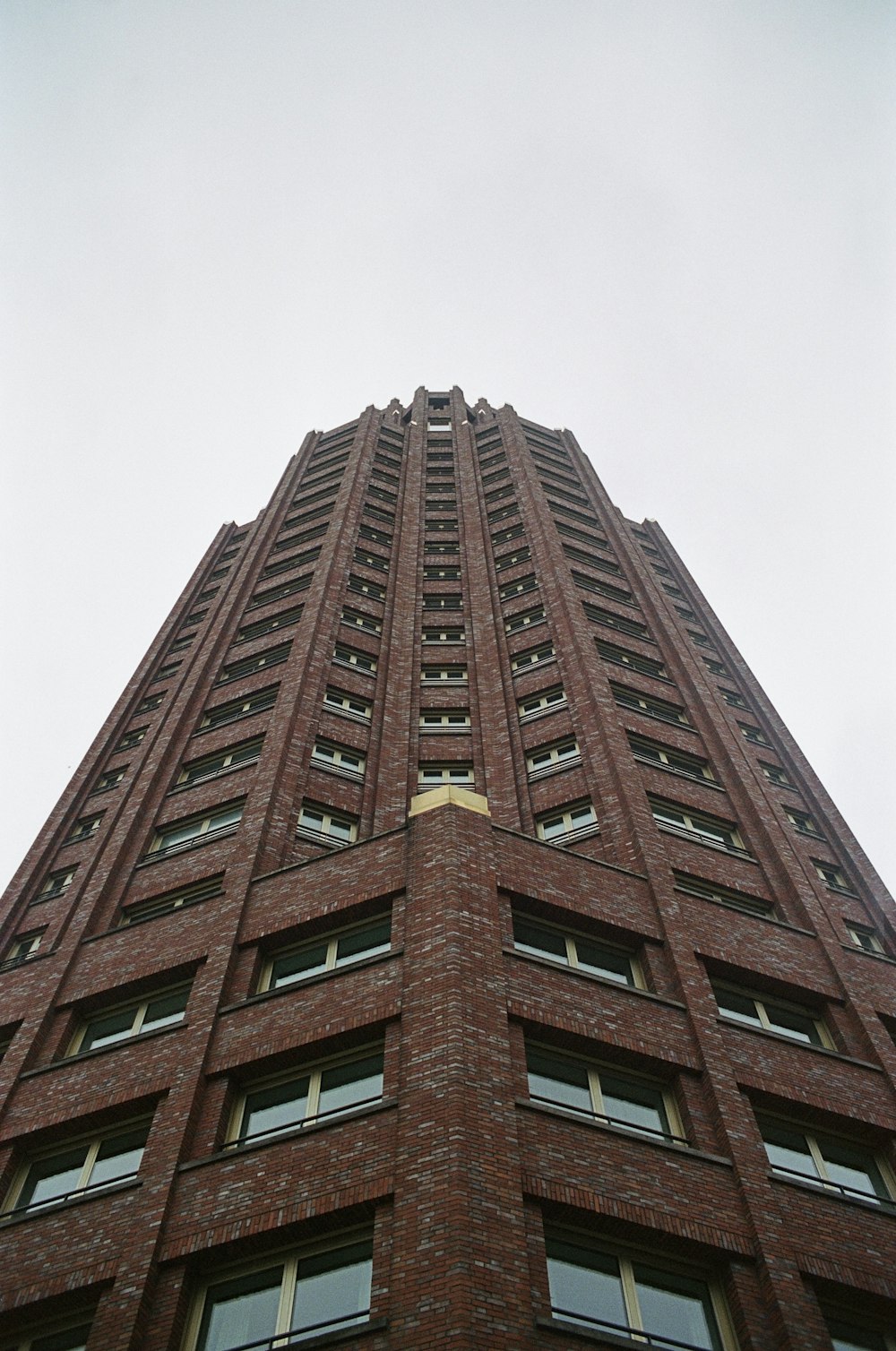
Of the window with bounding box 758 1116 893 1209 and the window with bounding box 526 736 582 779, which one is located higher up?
the window with bounding box 526 736 582 779

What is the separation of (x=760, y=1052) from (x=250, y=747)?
1555cm

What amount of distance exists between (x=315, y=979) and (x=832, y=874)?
1638cm

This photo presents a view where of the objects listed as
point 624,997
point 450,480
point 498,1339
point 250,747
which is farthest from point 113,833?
point 450,480

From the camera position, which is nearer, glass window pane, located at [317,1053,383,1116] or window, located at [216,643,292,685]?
glass window pane, located at [317,1053,383,1116]

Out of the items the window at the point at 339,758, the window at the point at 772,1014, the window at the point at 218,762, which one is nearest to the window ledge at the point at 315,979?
the window at the point at 772,1014

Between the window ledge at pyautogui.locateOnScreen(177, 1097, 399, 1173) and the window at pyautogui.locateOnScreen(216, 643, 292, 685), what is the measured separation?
19.8 meters

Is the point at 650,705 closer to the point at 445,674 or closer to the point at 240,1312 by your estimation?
the point at 445,674

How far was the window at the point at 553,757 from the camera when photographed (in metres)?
28.4

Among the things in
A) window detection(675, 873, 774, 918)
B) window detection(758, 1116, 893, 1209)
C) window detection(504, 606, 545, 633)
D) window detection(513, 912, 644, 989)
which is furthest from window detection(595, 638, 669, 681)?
window detection(758, 1116, 893, 1209)

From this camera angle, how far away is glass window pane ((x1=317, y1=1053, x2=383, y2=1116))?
16672mm

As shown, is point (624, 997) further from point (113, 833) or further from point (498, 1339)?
point (113, 833)

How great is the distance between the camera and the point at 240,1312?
Answer: 1438cm

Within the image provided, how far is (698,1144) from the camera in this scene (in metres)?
16.6

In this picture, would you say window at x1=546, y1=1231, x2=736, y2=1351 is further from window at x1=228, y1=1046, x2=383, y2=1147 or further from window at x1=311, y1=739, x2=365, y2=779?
window at x1=311, y1=739, x2=365, y2=779
